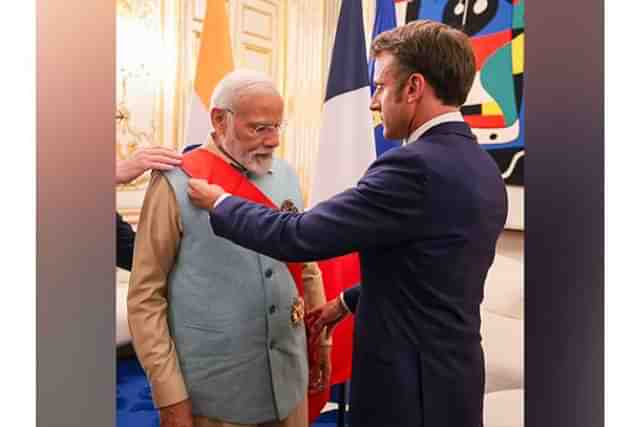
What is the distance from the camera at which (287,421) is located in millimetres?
1364

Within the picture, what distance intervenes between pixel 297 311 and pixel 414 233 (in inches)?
14.7

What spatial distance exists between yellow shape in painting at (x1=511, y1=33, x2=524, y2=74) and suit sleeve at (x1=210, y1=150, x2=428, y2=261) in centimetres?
68

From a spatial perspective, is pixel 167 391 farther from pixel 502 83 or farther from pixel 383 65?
pixel 502 83

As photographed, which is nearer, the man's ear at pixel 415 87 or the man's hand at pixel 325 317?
the man's ear at pixel 415 87

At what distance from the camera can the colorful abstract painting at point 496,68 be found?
5.31 ft

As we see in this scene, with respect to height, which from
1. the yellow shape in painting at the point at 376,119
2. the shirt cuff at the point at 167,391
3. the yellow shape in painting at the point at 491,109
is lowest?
the shirt cuff at the point at 167,391

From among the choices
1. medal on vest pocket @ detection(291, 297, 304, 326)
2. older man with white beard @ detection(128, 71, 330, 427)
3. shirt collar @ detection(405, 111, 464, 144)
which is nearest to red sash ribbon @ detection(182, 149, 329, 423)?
older man with white beard @ detection(128, 71, 330, 427)

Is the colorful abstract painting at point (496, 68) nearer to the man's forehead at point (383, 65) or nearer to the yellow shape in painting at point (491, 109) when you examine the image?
the yellow shape in painting at point (491, 109)

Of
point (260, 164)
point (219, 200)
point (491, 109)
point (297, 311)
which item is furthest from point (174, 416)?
point (491, 109)

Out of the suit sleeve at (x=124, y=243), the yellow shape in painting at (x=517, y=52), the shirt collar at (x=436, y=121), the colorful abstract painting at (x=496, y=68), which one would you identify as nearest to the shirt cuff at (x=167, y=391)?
the suit sleeve at (x=124, y=243)

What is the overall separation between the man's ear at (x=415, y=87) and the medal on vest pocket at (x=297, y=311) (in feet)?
1.72
